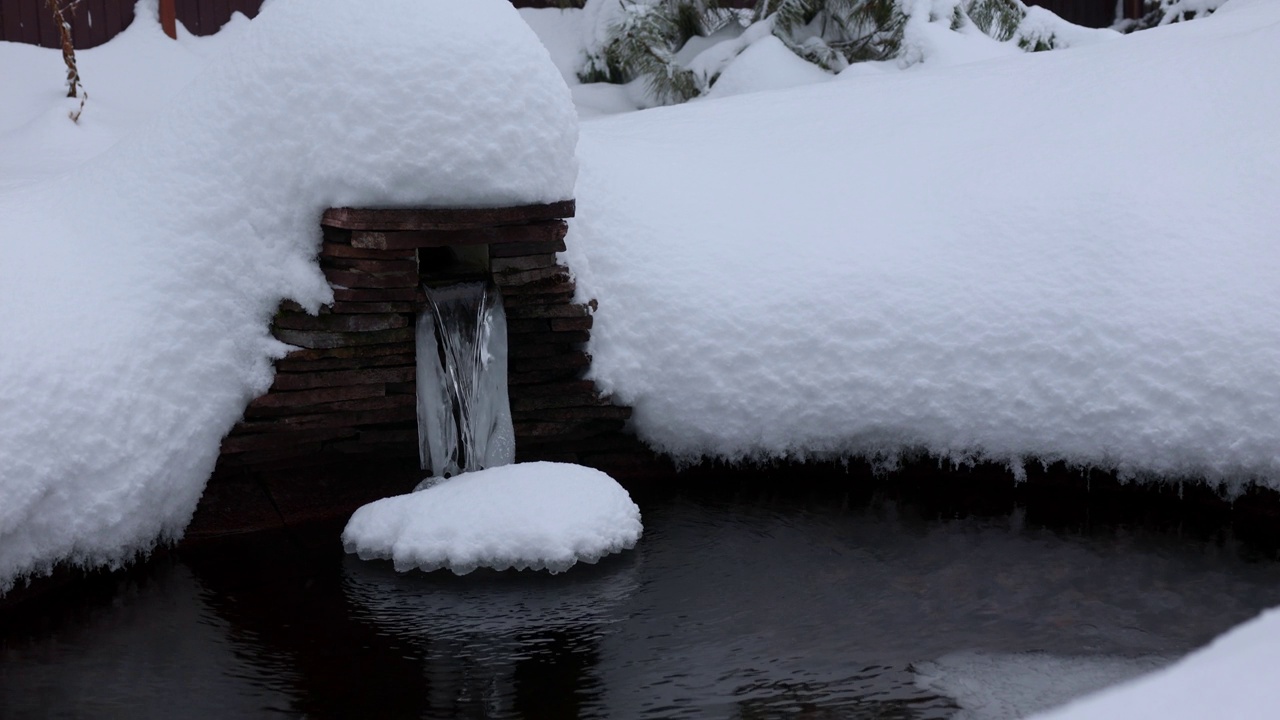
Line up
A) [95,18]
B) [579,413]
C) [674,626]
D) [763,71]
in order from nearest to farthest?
[674,626] < [579,413] < [763,71] < [95,18]

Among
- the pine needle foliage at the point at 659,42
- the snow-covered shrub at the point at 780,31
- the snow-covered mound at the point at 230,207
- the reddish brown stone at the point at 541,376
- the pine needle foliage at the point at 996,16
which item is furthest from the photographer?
the pine needle foliage at the point at 659,42

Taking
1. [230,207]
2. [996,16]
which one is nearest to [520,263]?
[230,207]

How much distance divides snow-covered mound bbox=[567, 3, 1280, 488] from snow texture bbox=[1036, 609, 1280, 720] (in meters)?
3.80

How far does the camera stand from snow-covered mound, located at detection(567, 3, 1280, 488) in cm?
478

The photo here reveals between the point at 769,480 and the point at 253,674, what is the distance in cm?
239

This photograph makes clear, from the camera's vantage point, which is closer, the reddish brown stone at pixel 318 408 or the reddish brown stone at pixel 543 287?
the reddish brown stone at pixel 318 408

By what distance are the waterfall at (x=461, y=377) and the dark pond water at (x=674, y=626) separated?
2.06ft

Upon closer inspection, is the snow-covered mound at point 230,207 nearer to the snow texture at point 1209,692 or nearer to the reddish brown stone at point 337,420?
the reddish brown stone at point 337,420

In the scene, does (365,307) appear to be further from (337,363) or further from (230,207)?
(230,207)

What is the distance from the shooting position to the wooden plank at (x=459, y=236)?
4.41 meters

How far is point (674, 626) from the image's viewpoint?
3.76m

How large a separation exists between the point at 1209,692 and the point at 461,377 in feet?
12.8

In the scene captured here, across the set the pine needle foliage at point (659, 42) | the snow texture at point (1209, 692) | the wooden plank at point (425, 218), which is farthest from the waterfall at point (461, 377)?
the pine needle foliage at point (659, 42)

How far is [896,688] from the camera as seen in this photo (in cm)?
335
